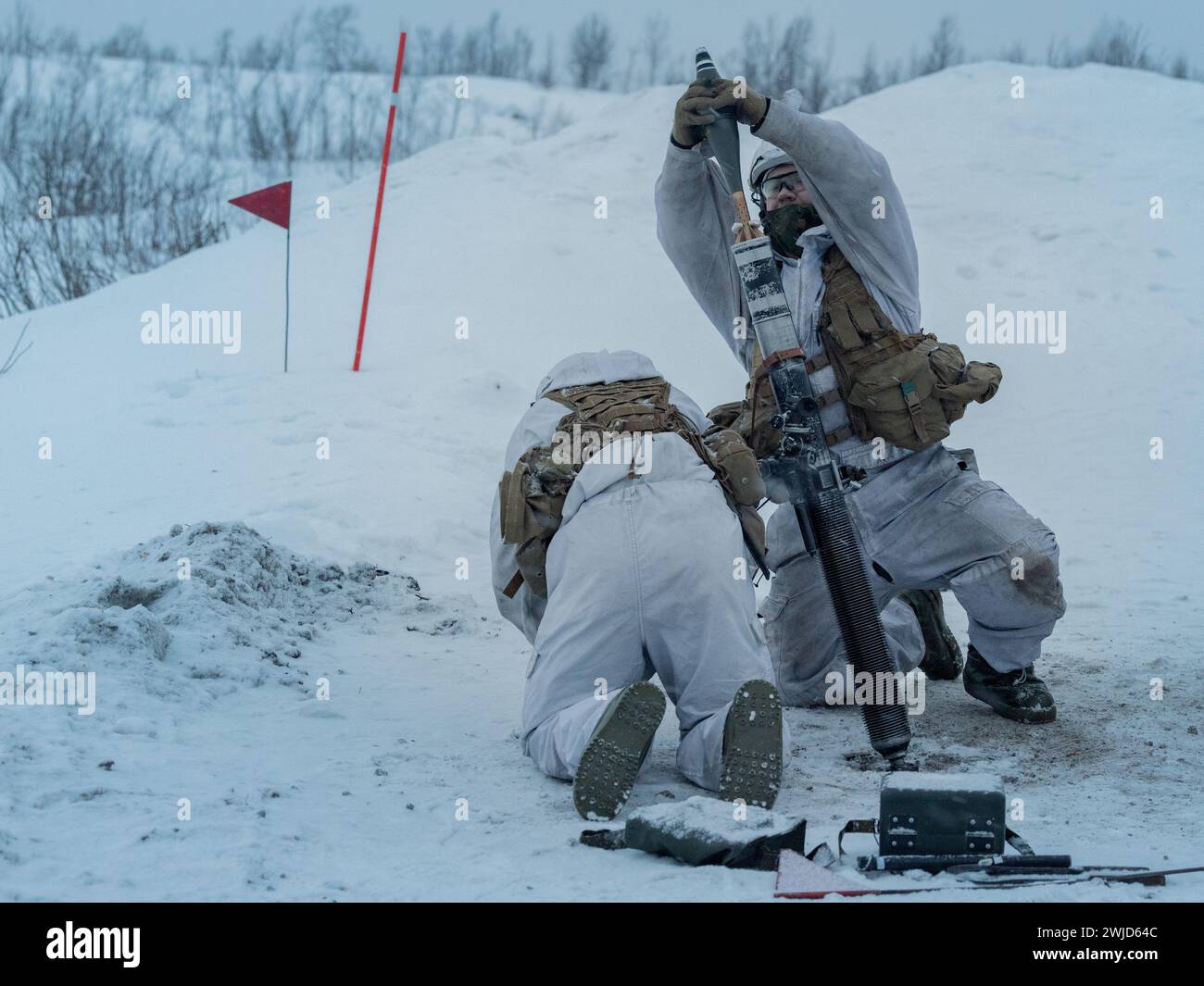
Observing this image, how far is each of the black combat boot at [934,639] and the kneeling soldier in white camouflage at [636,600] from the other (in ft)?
3.78

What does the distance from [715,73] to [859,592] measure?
1.48 m

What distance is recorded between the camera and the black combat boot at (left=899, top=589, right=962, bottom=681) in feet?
14.4

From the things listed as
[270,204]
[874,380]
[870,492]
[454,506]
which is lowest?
[454,506]

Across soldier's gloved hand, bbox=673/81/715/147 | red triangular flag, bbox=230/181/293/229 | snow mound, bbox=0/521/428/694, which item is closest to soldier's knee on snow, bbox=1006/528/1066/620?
soldier's gloved hand, bbox=673/81/715/147

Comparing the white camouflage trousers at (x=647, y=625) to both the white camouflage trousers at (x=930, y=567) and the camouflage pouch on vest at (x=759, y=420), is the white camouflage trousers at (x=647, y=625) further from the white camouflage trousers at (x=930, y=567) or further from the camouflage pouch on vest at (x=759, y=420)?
the white camouflage trousers at (x=930, y=567)

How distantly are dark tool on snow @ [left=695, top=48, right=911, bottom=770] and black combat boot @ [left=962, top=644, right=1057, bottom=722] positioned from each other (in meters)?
0.62

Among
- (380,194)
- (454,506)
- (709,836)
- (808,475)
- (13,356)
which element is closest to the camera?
(709,836)

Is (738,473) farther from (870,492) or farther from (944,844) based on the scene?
(944,844)

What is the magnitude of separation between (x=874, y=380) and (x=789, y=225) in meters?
0.56

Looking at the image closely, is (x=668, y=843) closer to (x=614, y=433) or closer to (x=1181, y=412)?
(x=614, y=433)

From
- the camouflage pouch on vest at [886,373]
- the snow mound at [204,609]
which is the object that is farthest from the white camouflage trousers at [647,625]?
the snow mound at [204,609]

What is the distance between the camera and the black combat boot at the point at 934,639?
14.4 feet

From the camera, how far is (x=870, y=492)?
3908mm

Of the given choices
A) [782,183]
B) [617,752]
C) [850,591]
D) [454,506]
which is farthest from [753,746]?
[454,506]
